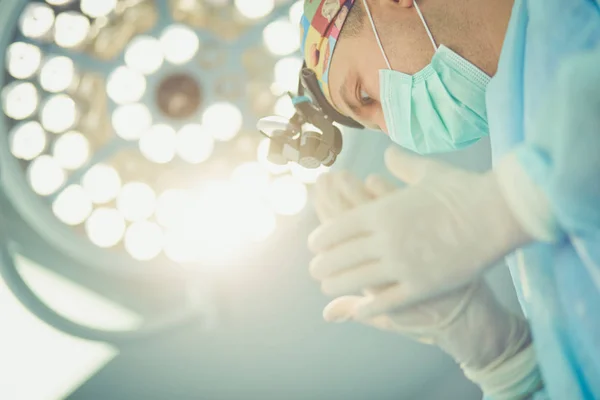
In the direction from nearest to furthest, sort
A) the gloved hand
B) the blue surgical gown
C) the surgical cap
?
1. the blue surgical gown
2. the gloved hand
3. the surgical cap

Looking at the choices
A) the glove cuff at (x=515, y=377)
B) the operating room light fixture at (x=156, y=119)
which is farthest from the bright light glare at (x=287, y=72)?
the glove cuff at (x=515, y=377)

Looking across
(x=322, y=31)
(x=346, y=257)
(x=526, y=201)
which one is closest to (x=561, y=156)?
(x=526, y=201)

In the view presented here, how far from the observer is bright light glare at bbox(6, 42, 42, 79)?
4.54 ft

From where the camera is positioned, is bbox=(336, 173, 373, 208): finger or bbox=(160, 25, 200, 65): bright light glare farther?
bbox=(160, 25, 200, 65): bright light glare

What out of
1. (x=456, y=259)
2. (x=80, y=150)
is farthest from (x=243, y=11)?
(x=456, y=259)

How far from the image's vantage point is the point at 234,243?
A: 1503mm

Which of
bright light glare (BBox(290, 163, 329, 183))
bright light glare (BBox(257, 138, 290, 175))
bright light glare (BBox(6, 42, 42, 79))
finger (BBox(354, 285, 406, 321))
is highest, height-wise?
bright light glare (BBox(6, 42, 42, 79))

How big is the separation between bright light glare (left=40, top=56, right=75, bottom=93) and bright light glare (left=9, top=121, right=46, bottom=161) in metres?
0.11

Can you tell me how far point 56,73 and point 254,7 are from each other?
0.57m

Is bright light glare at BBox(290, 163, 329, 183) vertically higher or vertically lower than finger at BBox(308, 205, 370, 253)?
lower

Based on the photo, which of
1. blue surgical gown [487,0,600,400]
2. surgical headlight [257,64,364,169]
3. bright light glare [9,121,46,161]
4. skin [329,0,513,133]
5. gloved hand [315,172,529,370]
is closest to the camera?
blue surgical gown [487,0,600,400]

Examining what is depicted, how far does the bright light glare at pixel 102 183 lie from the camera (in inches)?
58.8

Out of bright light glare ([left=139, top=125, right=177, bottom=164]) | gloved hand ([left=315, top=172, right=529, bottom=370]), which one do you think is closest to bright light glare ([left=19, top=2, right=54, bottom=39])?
bright light glare ([left=139, top=125, right=177, bottom=164])

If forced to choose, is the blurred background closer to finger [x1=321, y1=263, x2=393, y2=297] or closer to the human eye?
the human eye
